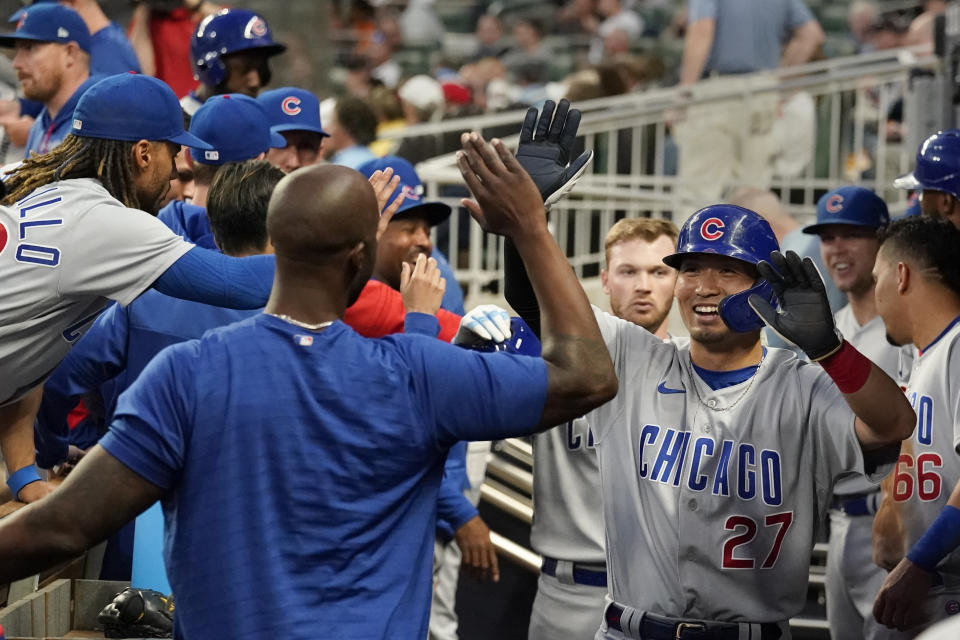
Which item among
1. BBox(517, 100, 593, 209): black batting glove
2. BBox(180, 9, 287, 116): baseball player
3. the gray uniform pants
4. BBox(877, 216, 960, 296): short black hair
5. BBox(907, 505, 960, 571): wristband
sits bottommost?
the gray uniform pants

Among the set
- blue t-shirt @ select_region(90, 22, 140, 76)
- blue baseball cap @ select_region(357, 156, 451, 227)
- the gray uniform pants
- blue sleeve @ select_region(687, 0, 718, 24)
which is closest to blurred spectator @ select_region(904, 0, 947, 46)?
blue sleeve @ select_region(687, 0, 718, 24)

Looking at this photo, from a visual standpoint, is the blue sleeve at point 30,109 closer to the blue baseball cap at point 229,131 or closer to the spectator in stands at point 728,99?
the blue baseball cap at point 229,131

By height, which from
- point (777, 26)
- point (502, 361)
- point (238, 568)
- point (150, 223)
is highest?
point (777, 26)

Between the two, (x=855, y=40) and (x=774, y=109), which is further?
(x=855, y=40)

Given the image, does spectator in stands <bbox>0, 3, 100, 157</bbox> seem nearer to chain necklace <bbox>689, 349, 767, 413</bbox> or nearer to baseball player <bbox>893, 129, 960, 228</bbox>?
chain necklace <bbox>689, 349, 767, 413</bbox>

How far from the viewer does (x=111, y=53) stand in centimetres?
647

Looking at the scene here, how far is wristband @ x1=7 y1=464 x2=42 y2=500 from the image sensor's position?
385cm

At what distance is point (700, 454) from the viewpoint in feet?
12.0

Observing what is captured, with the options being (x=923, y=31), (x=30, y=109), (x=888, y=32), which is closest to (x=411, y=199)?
(x=30, y=109)

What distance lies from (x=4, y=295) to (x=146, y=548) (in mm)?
929

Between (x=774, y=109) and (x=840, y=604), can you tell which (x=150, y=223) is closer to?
(x=840, y=604)

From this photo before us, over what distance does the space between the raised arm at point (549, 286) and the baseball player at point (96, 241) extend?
39.6 inches

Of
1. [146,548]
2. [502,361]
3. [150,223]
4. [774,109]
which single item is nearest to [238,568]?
[502,361]

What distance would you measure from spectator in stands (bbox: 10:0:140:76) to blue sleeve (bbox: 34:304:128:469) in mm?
2556
